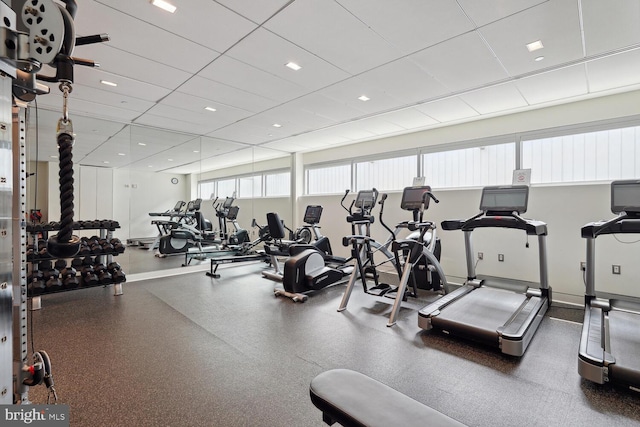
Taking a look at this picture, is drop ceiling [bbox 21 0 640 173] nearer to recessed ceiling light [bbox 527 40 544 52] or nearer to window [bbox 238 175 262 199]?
recessed ceiling light [bbox 527 40 544 52]

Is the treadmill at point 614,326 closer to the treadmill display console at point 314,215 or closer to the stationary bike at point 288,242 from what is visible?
the stationary bike at point 288,242

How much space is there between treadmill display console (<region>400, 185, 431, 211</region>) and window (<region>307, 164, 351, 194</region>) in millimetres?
3136

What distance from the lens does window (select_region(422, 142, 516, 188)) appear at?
516 centimetres

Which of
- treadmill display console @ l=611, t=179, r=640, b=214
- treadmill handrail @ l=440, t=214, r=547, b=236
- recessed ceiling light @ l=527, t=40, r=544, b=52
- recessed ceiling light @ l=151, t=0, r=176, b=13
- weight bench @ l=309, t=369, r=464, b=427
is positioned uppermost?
recessed ceiling light @ l=151, t=0, r=176, b=13

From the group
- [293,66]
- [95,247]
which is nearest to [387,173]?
[293,66]

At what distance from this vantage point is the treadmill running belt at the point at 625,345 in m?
2.10

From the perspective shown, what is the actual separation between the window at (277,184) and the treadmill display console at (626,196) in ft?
21.5

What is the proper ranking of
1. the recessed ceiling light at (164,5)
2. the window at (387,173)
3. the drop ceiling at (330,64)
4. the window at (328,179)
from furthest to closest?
the window at (328,179) < the window at (387,173) < the drop ceiling at (330,64) < the recessed ceiling light at (164,5)

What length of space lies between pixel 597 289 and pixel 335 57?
4.59m

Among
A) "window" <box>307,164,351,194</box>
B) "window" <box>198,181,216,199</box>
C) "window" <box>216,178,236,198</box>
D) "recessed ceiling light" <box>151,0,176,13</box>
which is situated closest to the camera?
"recessed ceiling light" <box>151,0,176,13</box>

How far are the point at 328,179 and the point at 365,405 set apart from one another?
7226 mm

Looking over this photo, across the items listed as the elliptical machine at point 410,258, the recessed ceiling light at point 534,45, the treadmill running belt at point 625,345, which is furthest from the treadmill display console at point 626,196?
the elliptical machine at point 410,258

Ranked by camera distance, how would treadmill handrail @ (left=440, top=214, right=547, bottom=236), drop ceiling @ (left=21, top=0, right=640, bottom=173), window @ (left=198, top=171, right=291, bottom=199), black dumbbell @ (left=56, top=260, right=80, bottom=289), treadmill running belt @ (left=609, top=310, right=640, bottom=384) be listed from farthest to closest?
window @ (left=198, top=171, right=291, bottom=199)
black dumbbell @ (left=56, top=260, right=80, bottom=289)
treadmill handrail @ (left=440, top=214, right=547, bottom=236)
drop ceiling @ (left=21, top=0, right=640, bottom=173)
treadmill running belt @ (left=609, top=310, right=640, bottom=384)
